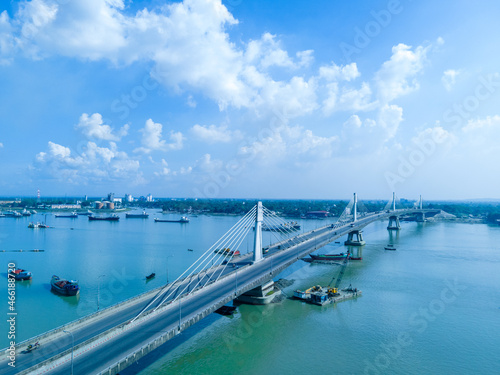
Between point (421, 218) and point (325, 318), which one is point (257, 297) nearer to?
point (325, 318)

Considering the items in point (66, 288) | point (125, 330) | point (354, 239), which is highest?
point (125, 330)

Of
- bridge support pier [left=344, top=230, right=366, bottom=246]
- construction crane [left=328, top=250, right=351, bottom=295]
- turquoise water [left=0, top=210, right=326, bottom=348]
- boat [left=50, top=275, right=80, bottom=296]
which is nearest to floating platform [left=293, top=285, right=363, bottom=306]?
construction crane [left=328, top=250, right=351, bottom=295]

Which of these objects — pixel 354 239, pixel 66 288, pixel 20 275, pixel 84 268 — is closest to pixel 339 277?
pixel 354 239

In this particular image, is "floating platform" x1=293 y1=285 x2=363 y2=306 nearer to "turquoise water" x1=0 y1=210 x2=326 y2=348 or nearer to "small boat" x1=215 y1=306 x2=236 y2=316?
"small boat" x1=215 y1=306 x2=236 y2=316

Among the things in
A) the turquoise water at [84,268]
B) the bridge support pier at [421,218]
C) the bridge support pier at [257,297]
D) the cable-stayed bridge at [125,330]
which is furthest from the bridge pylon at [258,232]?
the bridge support pier at [421,218]

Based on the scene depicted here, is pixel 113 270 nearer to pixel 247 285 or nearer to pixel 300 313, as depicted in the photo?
pixel 247 285

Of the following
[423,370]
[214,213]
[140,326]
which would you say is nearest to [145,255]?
[140,326]

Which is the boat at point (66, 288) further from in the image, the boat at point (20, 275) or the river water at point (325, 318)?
the boat at point (20, 275)
